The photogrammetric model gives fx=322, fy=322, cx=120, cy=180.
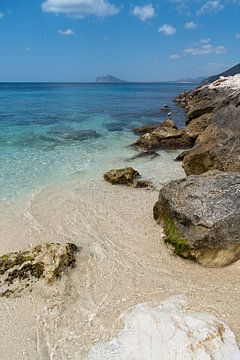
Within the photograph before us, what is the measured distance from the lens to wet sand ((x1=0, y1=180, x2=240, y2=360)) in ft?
18.9

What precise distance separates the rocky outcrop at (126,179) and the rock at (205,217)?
369 cm

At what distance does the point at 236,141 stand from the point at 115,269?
6723 millimetres

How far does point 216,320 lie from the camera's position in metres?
5.61

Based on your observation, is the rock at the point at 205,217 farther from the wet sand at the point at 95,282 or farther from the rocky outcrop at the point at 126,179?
the rocky outcrop at the point at 126,179

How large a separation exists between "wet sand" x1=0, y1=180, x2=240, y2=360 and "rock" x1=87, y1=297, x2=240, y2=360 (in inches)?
11.6

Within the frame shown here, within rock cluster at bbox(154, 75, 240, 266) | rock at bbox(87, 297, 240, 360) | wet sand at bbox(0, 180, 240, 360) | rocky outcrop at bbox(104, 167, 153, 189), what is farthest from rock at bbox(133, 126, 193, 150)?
rock at bbox(87, 297, 240, 360)

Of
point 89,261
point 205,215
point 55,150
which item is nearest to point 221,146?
point 205,215

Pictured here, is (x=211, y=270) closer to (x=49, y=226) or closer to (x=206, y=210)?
(x=206, y=210)

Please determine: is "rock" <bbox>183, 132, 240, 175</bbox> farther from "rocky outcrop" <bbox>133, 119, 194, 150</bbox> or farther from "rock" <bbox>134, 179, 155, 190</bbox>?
"rocky outcrop" <bbox>133, 119, 194, 150</bbox>

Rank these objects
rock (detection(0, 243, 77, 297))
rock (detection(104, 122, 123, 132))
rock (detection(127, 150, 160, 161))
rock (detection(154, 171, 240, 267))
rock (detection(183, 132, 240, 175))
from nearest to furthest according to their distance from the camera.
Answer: rock (detection(0, 243, 77, 297)) < rock (detection(154, 171, 240, 267)) < rock (detection(183, 132, 240, 175)) < rock (detection(127, 150, 160, 161)) < rock (detection(104, 122, 123, 132))

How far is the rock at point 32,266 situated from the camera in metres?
6.99

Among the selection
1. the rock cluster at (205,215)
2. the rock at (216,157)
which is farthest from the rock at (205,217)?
the rock at (216,157)

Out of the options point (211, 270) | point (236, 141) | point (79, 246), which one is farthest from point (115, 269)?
point (236, 141)

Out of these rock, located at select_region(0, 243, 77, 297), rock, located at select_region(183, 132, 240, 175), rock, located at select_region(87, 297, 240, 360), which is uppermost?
rock, located at select_region(183, 132, 240, 175)
